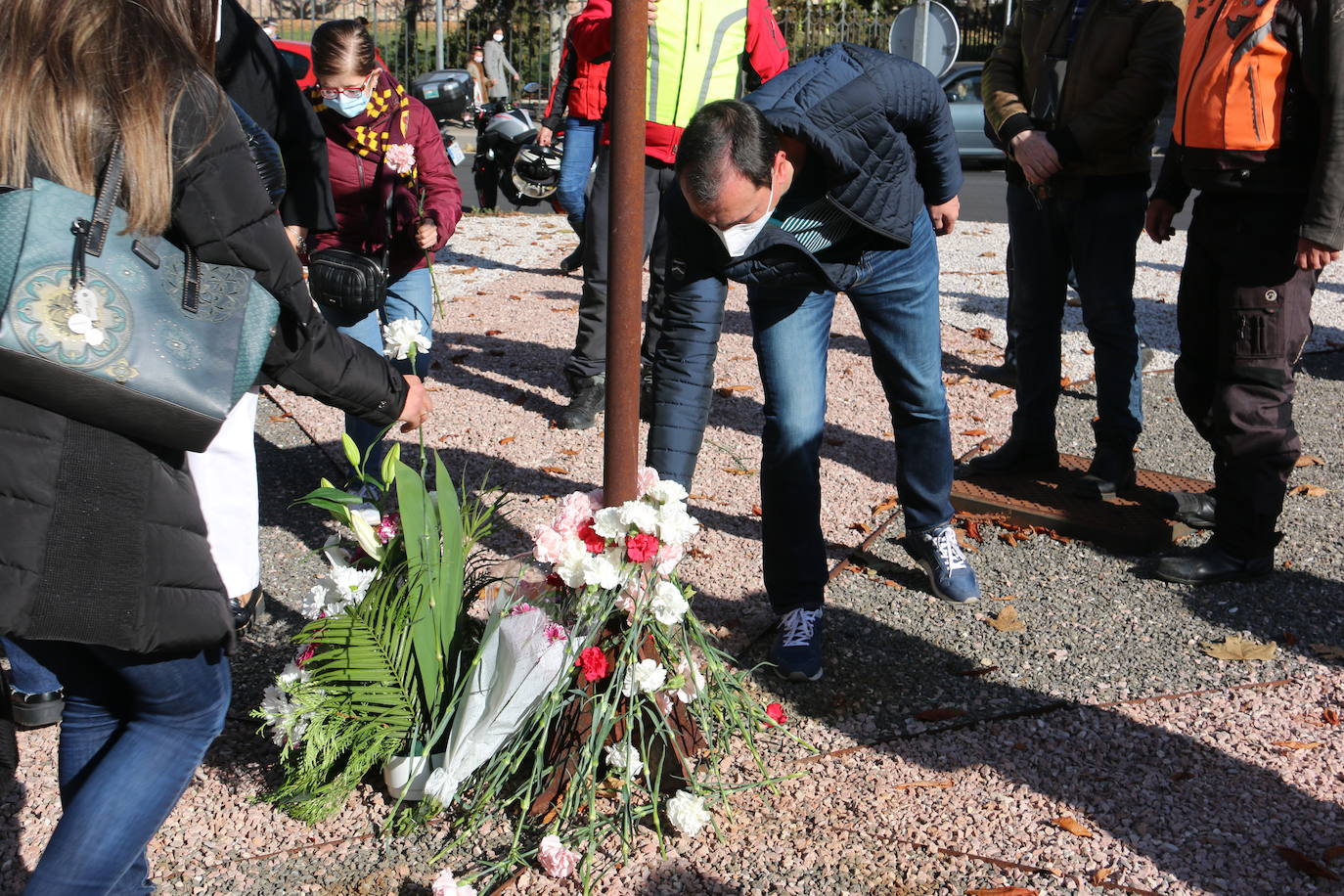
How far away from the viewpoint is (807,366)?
10.7 feet

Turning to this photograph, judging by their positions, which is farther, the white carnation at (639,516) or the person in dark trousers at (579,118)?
the person in dark trousers at (579,118)

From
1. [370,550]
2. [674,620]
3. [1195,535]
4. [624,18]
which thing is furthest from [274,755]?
[1195,535]

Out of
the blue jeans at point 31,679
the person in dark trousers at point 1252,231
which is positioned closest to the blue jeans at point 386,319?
the blue jeans at point 31,679

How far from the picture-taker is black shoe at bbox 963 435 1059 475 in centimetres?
466

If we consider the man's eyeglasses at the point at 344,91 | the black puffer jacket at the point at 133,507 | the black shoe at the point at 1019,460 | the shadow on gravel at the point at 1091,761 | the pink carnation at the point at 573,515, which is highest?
the man's eyeglasses at the point at 344,91

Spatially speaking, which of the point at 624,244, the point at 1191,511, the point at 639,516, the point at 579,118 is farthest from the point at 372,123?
the point at 1191,511

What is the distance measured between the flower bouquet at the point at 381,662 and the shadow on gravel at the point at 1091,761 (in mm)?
991

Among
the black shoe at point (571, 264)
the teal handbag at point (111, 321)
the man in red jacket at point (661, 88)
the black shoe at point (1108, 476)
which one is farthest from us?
the black shoe at point (571, 264)

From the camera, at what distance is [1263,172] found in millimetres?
3424

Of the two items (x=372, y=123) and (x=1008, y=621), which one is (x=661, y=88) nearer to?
(x=372, y=123)

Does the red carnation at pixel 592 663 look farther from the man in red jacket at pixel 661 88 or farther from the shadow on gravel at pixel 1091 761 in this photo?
the man in red jacket at pixel 661 88

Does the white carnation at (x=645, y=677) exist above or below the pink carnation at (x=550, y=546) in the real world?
below

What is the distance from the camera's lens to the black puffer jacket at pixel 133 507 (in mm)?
1759

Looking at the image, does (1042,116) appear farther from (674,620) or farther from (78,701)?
(78,701)
